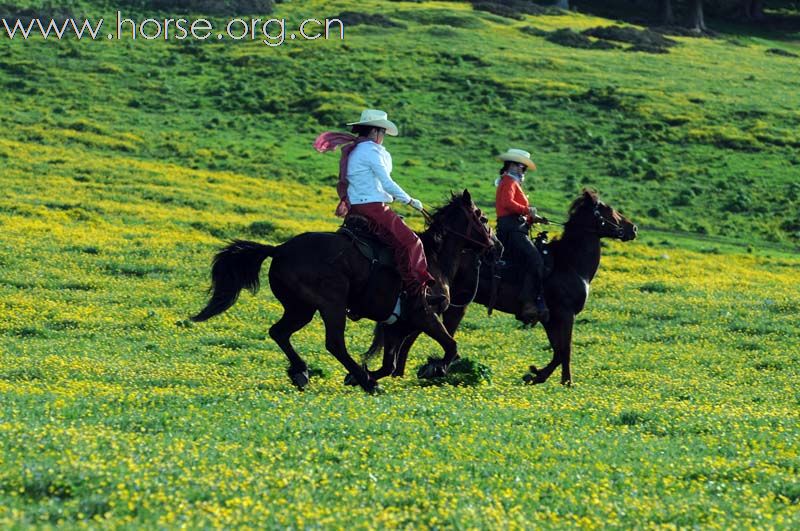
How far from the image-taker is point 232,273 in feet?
50.3

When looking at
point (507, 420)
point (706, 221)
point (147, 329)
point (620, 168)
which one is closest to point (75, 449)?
point (507, 420)

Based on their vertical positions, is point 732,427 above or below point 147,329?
above

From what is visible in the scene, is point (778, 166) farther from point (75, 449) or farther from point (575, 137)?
point (75, 449)

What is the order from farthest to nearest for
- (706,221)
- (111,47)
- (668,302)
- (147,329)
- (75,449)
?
1. (111,47)
2. (706,221)
3. (668,302)
4. (147,329)
5. (75,449)

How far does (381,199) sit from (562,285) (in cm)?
391

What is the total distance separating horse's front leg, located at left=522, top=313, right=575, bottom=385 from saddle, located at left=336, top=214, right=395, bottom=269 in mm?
3435

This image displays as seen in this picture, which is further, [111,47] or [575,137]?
[111,47]

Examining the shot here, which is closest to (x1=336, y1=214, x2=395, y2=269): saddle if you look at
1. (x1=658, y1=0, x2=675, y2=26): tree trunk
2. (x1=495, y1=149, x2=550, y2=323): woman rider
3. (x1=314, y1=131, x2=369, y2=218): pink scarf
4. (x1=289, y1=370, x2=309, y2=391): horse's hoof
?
(x1=314, y1=131, x2=369, y2=218): pink scarf

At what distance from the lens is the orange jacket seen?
58.9ft

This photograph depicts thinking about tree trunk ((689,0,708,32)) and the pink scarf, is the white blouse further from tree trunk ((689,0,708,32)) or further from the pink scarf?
tree trunk ((689,0,708,32))

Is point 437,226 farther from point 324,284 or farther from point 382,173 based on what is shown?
point 324,284

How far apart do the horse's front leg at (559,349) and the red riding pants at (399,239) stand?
10.2ft

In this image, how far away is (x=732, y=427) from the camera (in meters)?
13.5

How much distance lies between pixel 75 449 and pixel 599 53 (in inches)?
2702
